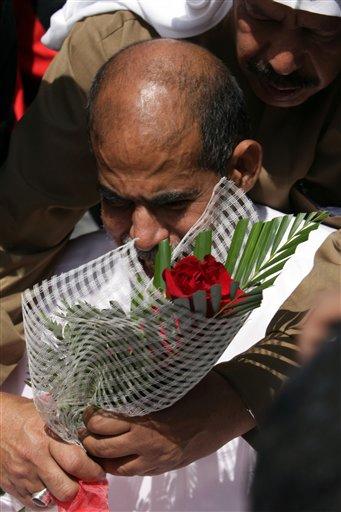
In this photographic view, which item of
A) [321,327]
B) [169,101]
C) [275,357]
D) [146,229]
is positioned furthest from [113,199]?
[321,327]

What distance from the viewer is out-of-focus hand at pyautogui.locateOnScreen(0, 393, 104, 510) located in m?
2.13

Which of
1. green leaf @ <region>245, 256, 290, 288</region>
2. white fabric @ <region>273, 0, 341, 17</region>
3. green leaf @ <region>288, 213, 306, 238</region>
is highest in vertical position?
white fabric @ <region>273, 0, 341, 17</region>

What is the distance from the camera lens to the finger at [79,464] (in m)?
2.11

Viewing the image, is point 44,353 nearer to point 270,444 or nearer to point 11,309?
point 11,309

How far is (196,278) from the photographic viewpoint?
5.63 ft

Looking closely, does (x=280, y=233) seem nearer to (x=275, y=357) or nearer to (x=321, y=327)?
(x=275, y=357)

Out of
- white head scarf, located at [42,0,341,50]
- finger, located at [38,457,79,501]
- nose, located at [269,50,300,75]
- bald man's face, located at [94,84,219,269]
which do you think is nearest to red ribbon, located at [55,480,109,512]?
finger, located at [38,457,79,501]

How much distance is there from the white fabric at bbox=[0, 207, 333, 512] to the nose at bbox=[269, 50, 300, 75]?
0.47 meters

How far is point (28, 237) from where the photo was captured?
115 inches

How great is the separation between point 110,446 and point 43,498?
316 millimetres

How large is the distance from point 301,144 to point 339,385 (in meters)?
1.91

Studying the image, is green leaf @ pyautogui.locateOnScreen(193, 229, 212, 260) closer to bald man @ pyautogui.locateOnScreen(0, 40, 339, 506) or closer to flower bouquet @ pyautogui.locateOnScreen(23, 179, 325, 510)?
flower bouquet @ pyautogui.locateOnScreen(23, 179, 325, 510)

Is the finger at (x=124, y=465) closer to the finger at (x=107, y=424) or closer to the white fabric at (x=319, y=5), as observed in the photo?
the finger at (x=107, y=424)

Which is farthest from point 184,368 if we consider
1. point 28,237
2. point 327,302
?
point 28,237
